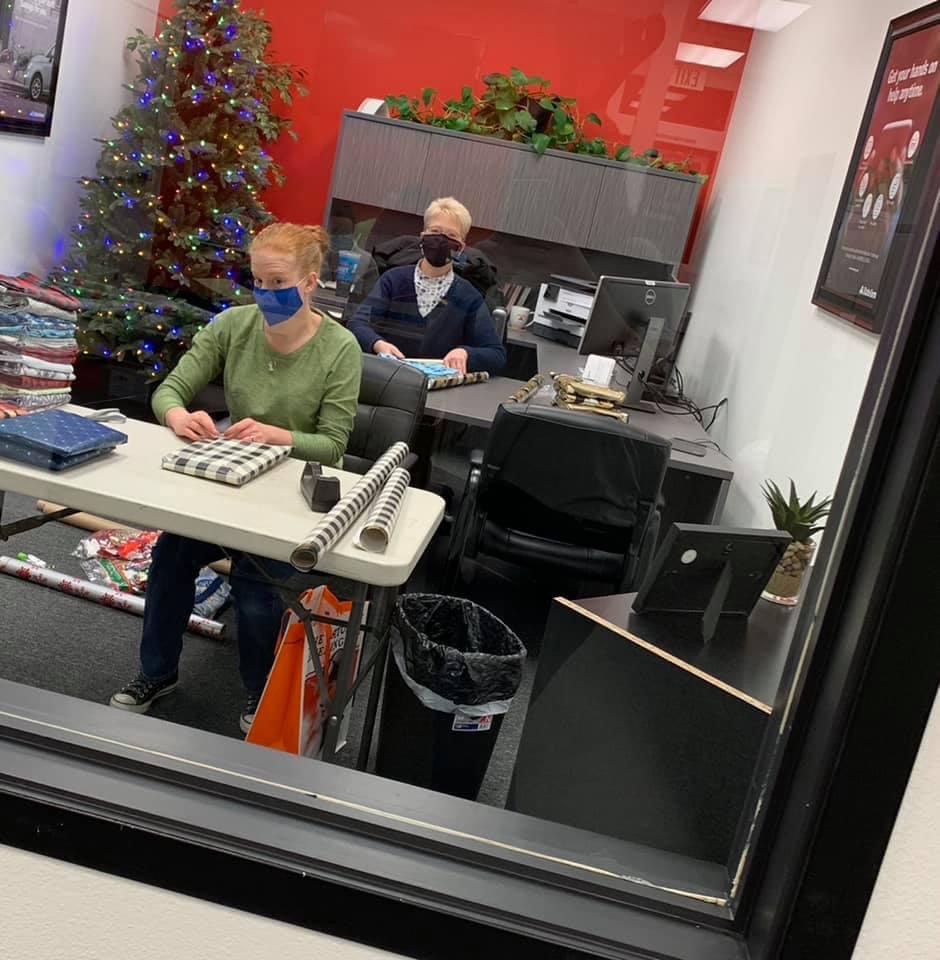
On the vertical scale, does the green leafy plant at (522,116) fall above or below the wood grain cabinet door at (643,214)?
above

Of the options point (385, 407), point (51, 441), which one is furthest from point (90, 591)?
point (385, 407)

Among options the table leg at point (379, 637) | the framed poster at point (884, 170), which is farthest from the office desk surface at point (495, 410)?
the table leg at point (379, 637)

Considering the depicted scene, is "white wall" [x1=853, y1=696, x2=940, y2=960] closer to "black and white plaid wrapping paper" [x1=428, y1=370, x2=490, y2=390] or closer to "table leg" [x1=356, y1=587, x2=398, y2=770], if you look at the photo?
"table leg" [x1=356, y1=587, x2=398, y2=770]

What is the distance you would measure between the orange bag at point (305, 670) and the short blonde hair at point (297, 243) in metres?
0.77

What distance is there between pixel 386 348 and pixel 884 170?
1.36 metres

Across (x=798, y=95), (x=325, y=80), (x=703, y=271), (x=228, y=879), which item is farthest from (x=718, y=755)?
(x=325, y=80)

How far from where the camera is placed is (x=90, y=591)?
6.38 ft

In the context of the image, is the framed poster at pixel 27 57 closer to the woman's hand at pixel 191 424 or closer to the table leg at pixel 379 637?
the woman's hand at pixel 191 424

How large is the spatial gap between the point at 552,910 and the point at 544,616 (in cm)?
120

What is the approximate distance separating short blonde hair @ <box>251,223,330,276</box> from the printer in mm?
734

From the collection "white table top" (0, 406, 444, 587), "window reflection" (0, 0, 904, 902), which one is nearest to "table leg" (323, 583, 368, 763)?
"window reflection" (0, 0, 904, 902)

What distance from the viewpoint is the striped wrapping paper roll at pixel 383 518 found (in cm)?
169

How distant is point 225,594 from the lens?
1.94 m

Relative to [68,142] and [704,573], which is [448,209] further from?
[704,573]
